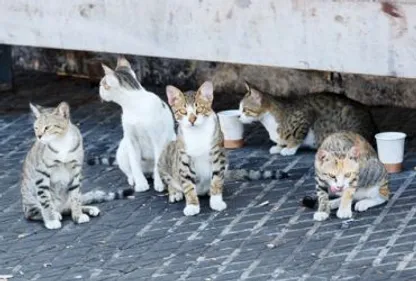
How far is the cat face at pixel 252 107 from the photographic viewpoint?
362 inches

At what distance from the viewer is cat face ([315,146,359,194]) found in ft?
25.0

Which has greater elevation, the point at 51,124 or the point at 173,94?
the point at 173,94

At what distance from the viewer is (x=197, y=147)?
26.0ft

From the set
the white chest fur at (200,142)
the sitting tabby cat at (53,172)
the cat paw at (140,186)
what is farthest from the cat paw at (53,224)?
the white chest fur at (200,142)

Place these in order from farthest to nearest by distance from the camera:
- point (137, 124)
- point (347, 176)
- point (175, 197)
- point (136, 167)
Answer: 1. point (136, 167)
2. point (137, 124)
3. point (175, 197)
4. point (347, 176)

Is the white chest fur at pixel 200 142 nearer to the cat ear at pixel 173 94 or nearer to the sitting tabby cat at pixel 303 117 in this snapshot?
the cat ear at pixel 173 94

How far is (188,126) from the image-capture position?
7918 millimetres

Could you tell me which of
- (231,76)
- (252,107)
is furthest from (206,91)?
(231,76)

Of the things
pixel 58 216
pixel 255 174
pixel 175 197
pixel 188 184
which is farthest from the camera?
pixel 255 174

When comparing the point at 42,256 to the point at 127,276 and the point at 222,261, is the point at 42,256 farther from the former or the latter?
the point at 222,261

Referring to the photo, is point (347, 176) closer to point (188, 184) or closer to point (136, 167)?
point (188, 184)

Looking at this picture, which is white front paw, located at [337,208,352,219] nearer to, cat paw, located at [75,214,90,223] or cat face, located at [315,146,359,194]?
cat face, located at [315,146,359,194]

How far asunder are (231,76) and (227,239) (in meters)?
3.38

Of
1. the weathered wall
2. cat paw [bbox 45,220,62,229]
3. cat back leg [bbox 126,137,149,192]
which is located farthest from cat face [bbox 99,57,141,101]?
the weathered wall
